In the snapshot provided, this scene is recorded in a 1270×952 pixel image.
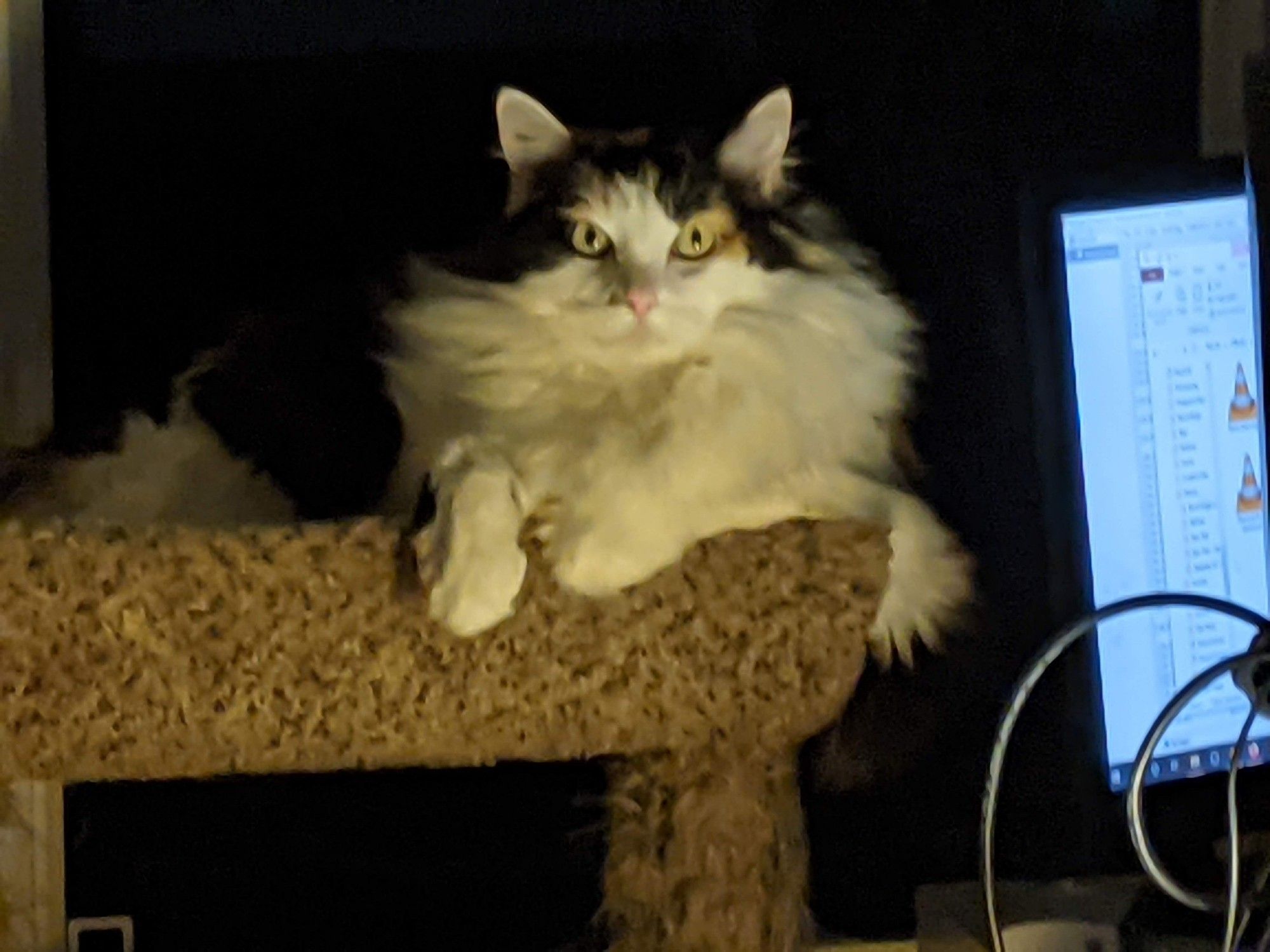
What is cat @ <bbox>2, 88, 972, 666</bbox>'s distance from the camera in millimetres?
898

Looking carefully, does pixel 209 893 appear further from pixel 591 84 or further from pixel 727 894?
pixel 591 84

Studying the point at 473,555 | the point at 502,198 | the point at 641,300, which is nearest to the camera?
the point at 473,555

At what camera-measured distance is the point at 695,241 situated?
3.28 feet

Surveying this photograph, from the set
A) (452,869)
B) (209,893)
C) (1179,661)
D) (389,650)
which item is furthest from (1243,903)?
(209,893)

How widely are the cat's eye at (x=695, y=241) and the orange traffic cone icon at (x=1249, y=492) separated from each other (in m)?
0.48

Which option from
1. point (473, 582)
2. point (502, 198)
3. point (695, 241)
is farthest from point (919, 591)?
point (502, 198)

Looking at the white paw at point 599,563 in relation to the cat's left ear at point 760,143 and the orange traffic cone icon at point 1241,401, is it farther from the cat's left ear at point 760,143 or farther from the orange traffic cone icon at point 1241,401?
the orange traffic cone icon at point 1241,401

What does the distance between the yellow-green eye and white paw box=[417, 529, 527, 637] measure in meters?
0.30

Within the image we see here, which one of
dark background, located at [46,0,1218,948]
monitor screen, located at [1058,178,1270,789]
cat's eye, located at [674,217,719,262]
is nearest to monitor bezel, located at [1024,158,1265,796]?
monitor screen, located at [1058,178,1270,789]

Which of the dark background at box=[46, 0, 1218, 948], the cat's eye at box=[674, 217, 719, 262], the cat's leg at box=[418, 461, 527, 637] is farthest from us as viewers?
the dark background at box=[46, 0, 1218, 948]

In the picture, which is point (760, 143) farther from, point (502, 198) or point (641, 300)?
point (502, 198)

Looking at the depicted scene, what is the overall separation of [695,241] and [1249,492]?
51 cm

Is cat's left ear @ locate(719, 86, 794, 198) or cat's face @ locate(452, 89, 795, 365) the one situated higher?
cat's left ear @ locate(719, 86, 794, 198)

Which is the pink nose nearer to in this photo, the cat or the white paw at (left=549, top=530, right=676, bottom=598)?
the cat
